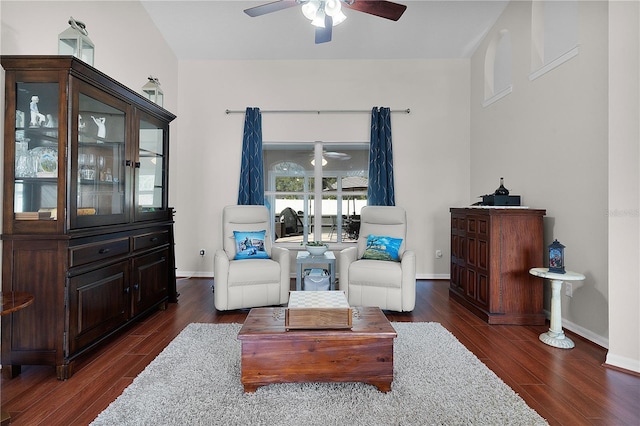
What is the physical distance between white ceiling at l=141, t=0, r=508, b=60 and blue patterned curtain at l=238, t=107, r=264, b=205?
0.93 metres

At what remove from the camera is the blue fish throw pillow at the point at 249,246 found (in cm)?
347

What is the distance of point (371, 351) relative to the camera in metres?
1.78

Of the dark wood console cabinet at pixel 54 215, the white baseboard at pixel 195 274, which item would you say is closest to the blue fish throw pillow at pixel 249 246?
the dark wood console cabinet at pixel 54 215

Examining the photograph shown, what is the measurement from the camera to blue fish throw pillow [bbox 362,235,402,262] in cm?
346

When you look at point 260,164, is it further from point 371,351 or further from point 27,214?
point 371,351

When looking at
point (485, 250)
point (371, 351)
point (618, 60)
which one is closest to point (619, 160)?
point (618, 60)

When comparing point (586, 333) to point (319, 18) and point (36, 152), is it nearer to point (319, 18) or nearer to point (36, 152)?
point (319, 18)

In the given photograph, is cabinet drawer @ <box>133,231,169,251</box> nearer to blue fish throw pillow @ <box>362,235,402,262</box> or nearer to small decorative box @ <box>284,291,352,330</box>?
small decorative box @ <box>284,291,352,330</box>

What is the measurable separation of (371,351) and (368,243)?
1.92m

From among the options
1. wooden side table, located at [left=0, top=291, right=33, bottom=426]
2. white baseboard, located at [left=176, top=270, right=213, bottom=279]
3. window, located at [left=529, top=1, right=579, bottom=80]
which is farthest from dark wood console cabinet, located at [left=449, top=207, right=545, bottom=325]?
white baseboard, located at [left=176, top=270, right=213, bottom=279]

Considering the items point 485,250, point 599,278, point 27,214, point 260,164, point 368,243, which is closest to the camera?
point 27,214

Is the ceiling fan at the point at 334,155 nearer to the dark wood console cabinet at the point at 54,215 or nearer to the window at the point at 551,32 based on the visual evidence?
the window at the point at 551,32

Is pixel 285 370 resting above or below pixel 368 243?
below

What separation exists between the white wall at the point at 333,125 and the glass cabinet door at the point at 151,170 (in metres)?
1.43
